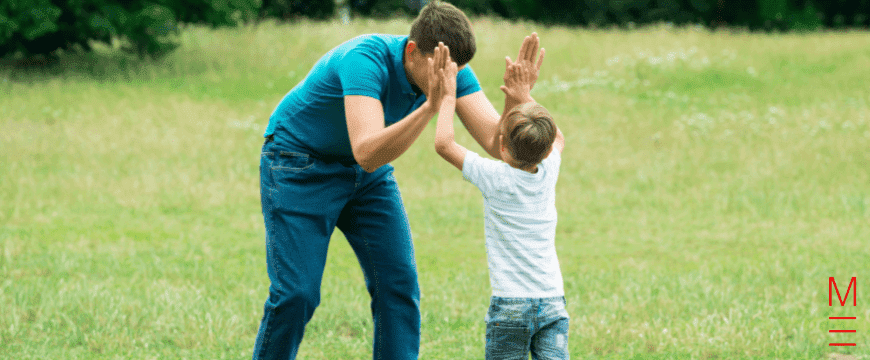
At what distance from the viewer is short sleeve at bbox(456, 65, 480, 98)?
375 cm

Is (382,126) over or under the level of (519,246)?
over

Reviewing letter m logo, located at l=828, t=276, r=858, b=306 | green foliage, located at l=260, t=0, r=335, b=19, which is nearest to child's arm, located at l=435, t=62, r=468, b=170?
letter m logo, located at l=828, t=276, r=858, b=306

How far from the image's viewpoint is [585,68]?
18.6 m

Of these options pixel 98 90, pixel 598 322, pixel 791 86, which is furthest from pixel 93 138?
pixel 791 86

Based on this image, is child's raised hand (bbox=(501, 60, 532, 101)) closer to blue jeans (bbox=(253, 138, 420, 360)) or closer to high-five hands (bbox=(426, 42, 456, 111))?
high-five hands (bbox=(426, 42, 456, 111))

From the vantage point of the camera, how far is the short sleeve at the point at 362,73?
329cm

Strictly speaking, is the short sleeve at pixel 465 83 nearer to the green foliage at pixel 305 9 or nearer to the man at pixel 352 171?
the man at pixel 352 171

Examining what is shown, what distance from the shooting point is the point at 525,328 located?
3.15 metres

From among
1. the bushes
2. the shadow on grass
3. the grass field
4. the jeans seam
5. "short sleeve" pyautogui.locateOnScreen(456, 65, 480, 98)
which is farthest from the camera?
the shadow on grass

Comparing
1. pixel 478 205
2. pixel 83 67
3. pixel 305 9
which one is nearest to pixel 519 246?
pixel 478 205

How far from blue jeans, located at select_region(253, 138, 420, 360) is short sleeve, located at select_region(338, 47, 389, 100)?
1.66ft

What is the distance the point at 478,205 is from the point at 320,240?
6.45 meters

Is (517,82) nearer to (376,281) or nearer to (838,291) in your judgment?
(376,281)

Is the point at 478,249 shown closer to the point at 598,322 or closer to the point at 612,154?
the point at 598,322
